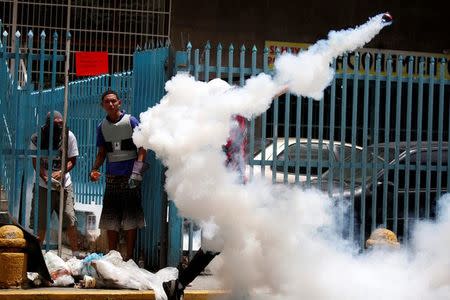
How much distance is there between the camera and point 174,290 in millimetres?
9805

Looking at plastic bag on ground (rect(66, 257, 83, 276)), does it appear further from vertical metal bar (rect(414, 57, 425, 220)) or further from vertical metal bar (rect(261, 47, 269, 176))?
vertical metal bar (rect(414, 57, 425, 220))

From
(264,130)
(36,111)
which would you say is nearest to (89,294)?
(36,111)

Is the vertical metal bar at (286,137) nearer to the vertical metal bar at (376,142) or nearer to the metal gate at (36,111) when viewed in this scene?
the vertical metal bar at (376,142)

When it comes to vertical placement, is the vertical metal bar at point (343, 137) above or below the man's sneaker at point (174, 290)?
above

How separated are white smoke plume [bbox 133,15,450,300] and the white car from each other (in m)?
1.35

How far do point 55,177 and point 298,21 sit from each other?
891 cm

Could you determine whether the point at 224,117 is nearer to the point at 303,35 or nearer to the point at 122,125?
the point at 122,125

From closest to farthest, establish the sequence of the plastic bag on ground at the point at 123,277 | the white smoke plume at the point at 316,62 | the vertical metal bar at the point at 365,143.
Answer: the white smoke plume at the point at 316,62, the plastic bag on ground at the point at 123,277, the vertical metal bar at the point at 365,143

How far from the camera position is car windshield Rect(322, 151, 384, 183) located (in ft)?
38.9

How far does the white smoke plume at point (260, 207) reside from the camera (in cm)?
935

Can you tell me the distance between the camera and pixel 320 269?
9602 mm

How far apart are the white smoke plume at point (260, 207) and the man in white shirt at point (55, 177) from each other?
1521mm

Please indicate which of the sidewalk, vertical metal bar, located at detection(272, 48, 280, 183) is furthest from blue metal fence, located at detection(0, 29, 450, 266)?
the sidewalk

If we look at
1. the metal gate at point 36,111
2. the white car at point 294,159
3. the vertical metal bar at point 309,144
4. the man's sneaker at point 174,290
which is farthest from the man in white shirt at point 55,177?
the vertical metal bar at point 309,144
